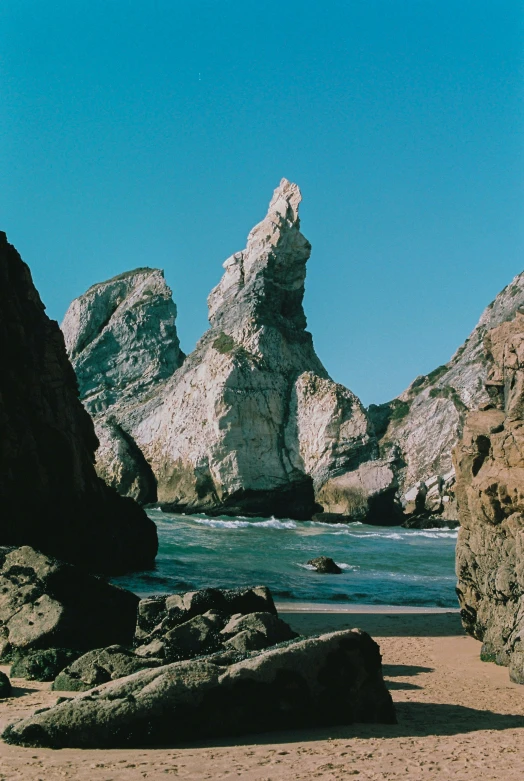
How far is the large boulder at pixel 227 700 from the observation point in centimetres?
605

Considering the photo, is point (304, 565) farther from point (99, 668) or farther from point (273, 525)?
point (273, 525)

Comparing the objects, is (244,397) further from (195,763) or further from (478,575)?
(195,763)

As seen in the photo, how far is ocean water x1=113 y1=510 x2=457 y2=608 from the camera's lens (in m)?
22.5

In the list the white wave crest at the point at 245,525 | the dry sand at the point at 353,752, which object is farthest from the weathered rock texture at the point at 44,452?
the white wave crest at the point at 245,525

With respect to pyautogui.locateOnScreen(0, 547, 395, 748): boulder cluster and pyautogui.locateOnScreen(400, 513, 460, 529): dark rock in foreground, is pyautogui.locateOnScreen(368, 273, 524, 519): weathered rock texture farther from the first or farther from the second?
pyautogui.locateOnScreen(0, 547, 395, 748): boulder cluster

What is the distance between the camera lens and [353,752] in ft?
19.9

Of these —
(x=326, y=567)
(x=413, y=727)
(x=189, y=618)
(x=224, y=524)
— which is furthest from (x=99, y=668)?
(x=224, y=524)

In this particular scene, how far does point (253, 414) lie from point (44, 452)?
159 ft

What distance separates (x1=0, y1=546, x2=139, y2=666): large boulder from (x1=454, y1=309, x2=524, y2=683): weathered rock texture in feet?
18.7

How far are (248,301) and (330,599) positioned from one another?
2275 inches

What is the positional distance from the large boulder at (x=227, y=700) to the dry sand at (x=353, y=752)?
0.16m

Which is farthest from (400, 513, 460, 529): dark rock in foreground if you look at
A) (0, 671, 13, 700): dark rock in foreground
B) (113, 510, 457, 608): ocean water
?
(0, 671, 13, 700): dark rock in foreground

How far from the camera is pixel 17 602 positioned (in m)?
10.6

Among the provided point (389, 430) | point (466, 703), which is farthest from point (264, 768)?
point (389, 430)
